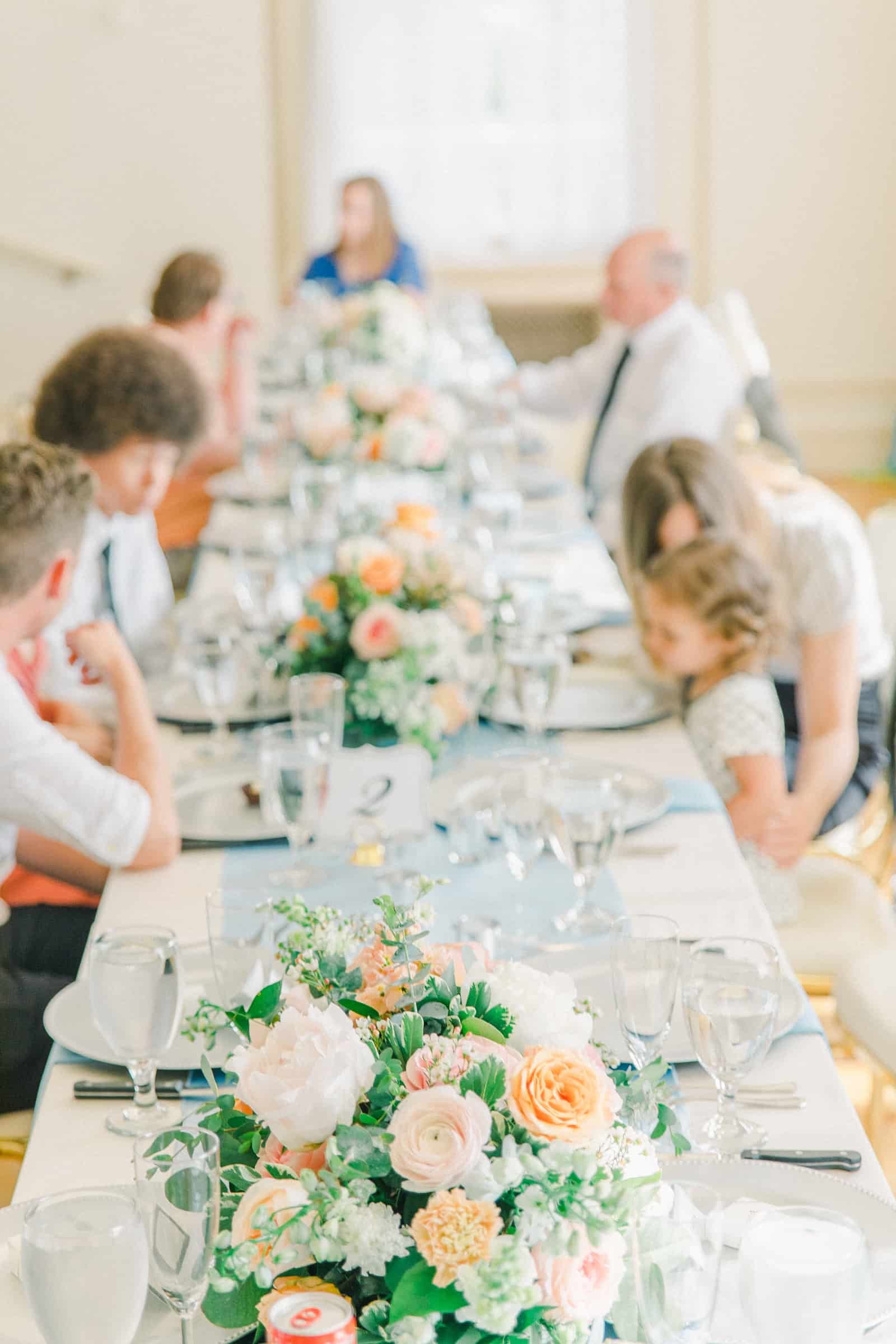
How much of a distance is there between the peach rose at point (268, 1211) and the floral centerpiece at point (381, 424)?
2.93 m

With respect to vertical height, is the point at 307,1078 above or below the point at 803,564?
above

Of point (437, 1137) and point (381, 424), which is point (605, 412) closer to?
point (381, 424)

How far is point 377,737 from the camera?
6.93 feet

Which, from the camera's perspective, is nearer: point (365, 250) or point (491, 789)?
A: point (491, 789)

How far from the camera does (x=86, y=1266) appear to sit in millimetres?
852

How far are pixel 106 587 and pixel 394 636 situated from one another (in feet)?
2.91

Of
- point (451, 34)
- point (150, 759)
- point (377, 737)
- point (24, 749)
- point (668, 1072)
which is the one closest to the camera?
point (668, 1072)

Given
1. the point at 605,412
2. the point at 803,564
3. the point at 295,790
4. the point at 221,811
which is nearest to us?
the point at 295,790

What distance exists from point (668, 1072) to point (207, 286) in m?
3.63

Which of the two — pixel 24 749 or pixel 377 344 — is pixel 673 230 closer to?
pixel 377 344

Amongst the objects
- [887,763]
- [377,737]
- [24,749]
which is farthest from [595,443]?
[24,749]

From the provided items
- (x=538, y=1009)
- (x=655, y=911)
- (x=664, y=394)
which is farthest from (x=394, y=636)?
(x=664, y=394)

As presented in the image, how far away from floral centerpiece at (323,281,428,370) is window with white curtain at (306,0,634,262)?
8.99ft

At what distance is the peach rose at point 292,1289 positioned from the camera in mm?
884
